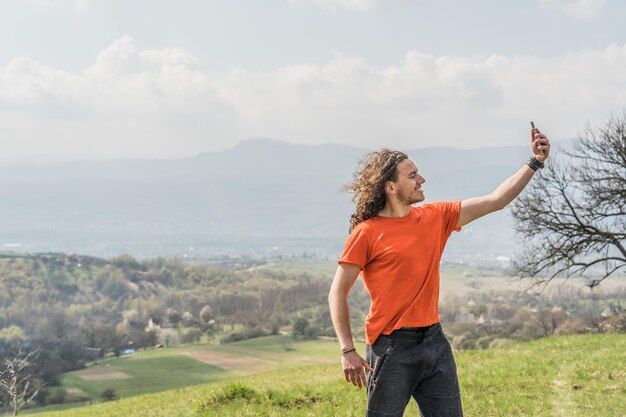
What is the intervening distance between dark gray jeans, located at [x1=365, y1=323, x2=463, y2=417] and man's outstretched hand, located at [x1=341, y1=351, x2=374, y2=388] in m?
0.11

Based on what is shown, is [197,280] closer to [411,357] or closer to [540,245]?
[540,245]

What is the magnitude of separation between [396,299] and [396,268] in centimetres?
22

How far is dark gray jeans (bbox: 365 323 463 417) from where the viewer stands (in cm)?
473

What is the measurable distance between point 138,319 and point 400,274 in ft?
449

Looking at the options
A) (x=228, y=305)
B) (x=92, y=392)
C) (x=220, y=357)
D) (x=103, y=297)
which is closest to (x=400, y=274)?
(x=92, y=392)

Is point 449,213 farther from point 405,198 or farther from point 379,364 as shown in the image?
point 379,364

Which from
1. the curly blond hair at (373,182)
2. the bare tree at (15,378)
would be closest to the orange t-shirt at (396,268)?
the curly blond hair at (373,182)

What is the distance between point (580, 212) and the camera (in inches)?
1018

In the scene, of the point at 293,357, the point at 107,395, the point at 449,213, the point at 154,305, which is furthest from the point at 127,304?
the point at 449,213

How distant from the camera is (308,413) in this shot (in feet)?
30.9

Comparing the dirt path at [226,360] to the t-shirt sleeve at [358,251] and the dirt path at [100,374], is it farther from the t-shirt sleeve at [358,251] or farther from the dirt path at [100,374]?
the t-shirt sleeve at [358,251]

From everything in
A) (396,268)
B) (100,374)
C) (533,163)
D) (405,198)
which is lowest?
(100,374)

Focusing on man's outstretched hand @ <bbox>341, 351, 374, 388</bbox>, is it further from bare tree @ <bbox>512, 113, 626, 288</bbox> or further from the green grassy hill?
bare tree @ <bbox>512, 113, 626, 288</bbox>

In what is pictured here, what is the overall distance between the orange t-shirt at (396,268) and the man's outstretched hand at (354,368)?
0.21 meters
